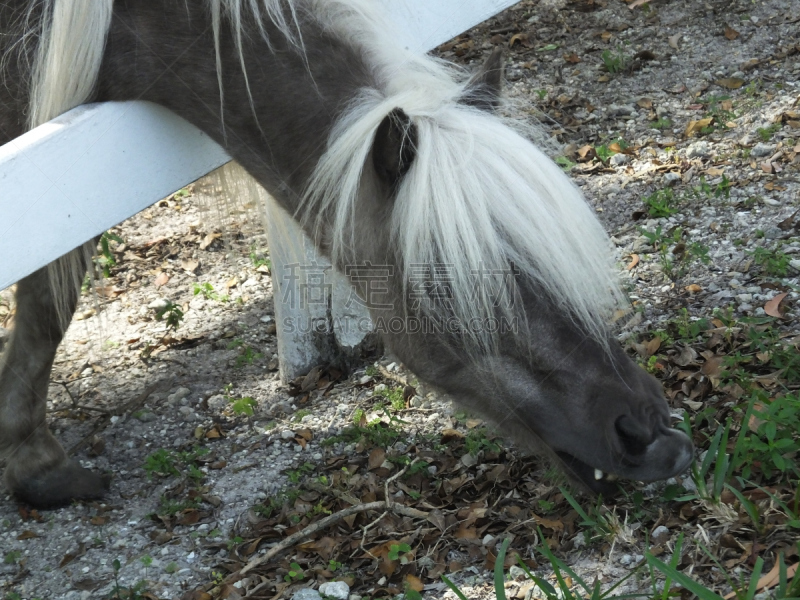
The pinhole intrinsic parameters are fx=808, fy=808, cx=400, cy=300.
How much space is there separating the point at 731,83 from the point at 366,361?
2978 millimetres

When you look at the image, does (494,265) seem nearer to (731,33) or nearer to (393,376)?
(393,376)

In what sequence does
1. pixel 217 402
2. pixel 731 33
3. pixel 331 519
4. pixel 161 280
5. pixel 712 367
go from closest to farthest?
pixel 331 519
pixel 712 367
pixel 217 402
pixel 161 280
pixel 731 33

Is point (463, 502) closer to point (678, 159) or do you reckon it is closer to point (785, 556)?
point (785, 556)

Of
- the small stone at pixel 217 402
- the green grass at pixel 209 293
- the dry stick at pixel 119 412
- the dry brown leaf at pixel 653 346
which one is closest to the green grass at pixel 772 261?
the dry brown leaf at pixel 653 346

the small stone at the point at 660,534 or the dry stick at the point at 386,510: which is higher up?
the small stone at the point at 660,534

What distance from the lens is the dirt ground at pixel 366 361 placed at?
288 centimetres

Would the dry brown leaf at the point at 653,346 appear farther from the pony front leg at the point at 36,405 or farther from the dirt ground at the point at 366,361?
the pony front leg at the point at 36,405

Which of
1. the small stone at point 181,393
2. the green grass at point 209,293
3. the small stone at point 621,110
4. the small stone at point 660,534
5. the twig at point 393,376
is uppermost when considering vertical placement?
the small stone at point 621,110

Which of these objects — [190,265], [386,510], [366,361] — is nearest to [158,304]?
[190,265]

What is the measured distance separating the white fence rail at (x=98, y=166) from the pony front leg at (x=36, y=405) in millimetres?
952

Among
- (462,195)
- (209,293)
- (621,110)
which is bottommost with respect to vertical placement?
(209,293)

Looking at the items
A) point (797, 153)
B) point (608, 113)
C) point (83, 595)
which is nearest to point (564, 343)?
point (83, 595)

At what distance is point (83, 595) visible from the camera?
2812mm

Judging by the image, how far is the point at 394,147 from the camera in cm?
225
